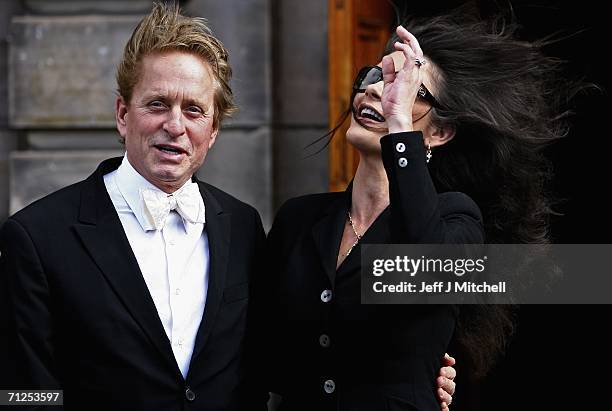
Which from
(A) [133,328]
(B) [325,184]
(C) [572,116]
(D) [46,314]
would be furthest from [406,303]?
(C) [572,116]

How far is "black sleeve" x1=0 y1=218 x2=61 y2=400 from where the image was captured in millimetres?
2807

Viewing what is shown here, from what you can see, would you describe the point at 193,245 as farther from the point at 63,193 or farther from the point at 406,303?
the point at 406,303

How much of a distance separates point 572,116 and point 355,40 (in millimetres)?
1335

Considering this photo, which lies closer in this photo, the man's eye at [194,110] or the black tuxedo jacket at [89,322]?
the black tuxedo jacket at [89,322]

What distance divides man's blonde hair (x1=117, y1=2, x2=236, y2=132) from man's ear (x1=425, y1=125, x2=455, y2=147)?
27.9 inches

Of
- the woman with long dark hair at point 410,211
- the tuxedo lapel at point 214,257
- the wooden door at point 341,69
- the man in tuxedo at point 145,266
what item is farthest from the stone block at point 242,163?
the man in tuxedo at point 145,266

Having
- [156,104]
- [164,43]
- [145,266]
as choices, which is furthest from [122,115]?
[145,266]

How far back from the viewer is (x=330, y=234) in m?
3.27

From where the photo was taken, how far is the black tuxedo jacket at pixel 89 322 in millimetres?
2834

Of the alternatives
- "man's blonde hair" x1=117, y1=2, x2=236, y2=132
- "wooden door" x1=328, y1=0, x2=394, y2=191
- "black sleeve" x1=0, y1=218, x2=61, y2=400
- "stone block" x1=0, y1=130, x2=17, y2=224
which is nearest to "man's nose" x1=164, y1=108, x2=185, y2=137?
"man's blonde hair" x1=117, y1=2, x2=236, y2=132

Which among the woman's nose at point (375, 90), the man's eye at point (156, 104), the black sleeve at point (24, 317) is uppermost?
the woman's nose at point (375, 90)

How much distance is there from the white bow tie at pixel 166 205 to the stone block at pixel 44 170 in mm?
2501

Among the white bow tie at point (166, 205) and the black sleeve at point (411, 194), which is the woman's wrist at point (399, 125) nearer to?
the black sleeve at point (411, 194)

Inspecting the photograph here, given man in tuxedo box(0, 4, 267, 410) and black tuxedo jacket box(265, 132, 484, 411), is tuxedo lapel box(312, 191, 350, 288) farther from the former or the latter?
man in tuxedo box(0, 4, 267, 410)
